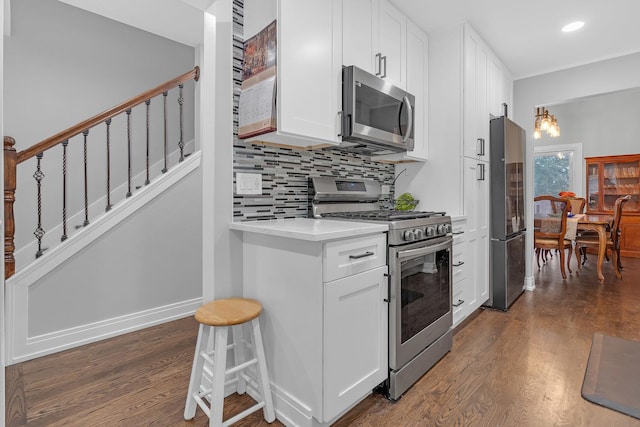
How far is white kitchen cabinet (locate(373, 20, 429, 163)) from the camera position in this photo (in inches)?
104

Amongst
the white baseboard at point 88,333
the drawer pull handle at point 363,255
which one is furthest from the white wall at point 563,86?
the white baseboard at point 88,333

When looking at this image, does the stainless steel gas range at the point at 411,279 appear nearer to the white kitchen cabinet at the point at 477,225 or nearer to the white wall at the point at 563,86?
the white kitchen cabinet at the point at 477,225

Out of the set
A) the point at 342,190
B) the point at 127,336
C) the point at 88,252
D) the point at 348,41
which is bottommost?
the point at 127,336

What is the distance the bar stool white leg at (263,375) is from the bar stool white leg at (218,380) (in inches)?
7.2

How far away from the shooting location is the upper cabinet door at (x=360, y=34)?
2.01 m

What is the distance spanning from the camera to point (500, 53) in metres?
3.33

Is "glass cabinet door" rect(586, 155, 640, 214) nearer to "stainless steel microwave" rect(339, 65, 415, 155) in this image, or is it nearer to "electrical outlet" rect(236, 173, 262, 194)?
"stainless steel microwave" rect(339, 65, 415, 155)

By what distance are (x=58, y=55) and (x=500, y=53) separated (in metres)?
4.33

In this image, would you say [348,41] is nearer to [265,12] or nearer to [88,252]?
[265,12]

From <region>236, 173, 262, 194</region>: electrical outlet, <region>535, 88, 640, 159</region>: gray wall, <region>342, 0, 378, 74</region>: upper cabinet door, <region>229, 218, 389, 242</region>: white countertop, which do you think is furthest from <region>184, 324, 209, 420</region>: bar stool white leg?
<region>535, 88, 640, 159</region>: gray wall

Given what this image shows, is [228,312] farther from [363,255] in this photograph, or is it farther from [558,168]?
[558,168]

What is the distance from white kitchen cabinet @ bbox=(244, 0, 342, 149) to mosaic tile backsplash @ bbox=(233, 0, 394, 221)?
4.5 inches

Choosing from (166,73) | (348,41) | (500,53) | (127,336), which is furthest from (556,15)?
(127,336)

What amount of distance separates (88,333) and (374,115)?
264 centimetres
